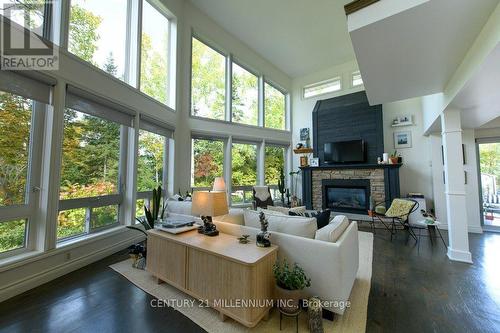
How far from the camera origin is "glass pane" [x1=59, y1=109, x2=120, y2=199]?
2.86 meters

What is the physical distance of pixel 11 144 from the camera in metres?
2.30

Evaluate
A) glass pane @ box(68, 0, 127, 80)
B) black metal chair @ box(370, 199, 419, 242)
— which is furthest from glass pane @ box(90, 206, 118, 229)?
black metal chair @ box(370, 199, 419, 242)

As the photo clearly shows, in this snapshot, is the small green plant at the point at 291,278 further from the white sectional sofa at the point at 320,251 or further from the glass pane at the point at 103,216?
the glass pane at the point at 103,216

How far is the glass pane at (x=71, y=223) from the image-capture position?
2783 millimetres

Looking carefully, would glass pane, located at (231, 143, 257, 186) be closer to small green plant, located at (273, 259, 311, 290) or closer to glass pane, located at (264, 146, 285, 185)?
glass pane, located at (264, 146, 285, 185)

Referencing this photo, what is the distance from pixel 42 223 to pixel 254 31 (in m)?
5.85

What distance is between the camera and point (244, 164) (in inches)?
249

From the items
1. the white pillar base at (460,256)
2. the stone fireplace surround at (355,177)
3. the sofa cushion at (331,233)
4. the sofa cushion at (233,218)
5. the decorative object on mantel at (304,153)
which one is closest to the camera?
the sofa cushion at (331,233)

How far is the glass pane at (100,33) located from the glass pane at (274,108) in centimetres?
440

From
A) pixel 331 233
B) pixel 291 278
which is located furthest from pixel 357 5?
pixel 291 278

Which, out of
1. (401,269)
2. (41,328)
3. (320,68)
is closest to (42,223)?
(41,328)

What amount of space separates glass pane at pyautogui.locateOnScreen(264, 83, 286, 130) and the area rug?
5.42m

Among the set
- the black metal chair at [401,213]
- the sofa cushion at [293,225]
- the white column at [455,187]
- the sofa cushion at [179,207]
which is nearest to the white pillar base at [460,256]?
the white column at [455,187]

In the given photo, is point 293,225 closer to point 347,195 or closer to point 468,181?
point 347,195
